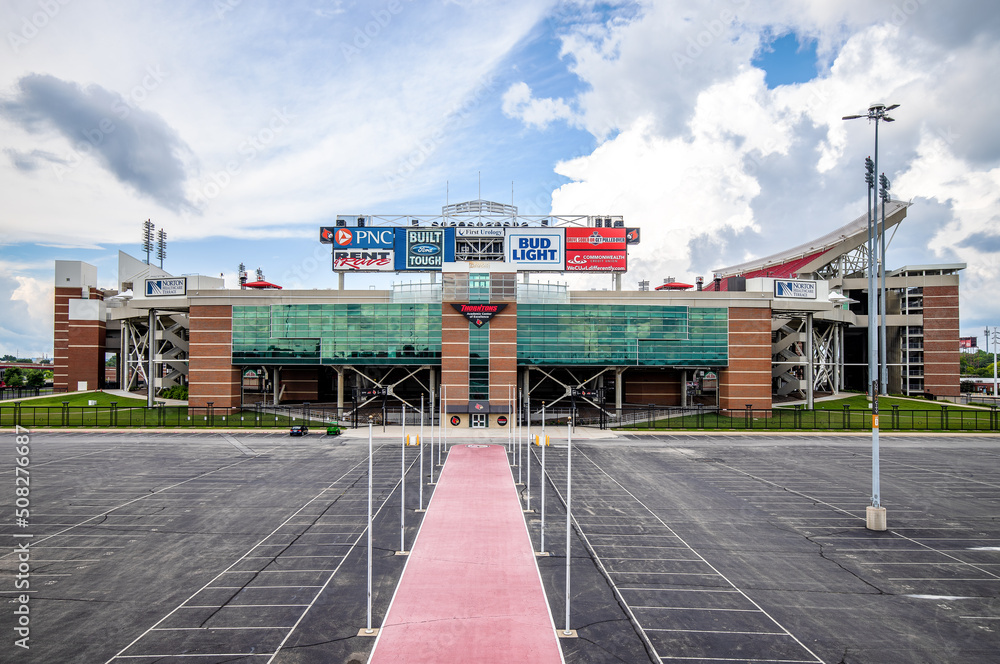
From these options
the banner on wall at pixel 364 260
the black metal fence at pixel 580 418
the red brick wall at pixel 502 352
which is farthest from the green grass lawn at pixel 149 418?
the red brick wall at pixel 502 352

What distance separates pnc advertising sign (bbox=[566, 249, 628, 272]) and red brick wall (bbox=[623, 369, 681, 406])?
618 inches

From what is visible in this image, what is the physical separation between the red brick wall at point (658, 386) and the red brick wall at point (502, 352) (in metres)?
21.7

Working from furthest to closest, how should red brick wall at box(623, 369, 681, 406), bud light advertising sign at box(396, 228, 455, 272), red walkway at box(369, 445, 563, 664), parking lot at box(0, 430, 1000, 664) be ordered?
red brick wall at box(623, 369, 681, 406), bud light advertising sign at box(396, 228, 455, 272), parking lot at box(0, 430, 1000, 664), red walkway at box(369, 445, 563, 664)

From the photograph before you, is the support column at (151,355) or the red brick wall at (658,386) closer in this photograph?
the support column at (151,355)

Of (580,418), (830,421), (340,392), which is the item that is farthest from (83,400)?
(830,421)

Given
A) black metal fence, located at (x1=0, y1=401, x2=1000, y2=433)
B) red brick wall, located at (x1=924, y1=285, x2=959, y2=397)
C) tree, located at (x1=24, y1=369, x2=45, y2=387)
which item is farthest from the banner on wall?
red brick wall, located at (x1=924, y1=285, x2=959, y2=397)

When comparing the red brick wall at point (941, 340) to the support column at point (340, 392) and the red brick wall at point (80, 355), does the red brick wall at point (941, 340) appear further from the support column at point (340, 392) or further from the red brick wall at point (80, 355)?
the red brick wall at point (80, 355)

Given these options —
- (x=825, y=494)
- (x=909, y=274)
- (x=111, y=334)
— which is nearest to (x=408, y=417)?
(x=825, y=494)

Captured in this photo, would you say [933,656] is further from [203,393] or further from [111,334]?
[111,334]

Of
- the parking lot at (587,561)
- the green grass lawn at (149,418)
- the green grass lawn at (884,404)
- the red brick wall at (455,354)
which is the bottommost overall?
the green grass lawn at (149,418)

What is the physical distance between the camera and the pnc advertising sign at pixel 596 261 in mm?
60844

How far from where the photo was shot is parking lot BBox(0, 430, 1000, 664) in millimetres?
12336

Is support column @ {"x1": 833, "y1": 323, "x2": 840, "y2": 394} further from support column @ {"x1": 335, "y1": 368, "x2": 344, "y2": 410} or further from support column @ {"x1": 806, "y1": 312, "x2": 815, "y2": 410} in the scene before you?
support column @ {"x1": 335, "y1": 368, "x2": 344, "y2": 410}

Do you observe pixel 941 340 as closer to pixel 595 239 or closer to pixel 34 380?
pixel 595 239
